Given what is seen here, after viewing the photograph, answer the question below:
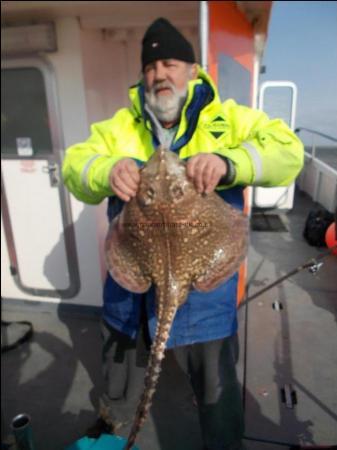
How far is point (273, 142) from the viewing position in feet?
5.81

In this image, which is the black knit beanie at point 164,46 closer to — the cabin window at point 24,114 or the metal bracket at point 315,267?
the metal bracket at point 315,267

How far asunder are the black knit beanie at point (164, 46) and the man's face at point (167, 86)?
1.3 inches

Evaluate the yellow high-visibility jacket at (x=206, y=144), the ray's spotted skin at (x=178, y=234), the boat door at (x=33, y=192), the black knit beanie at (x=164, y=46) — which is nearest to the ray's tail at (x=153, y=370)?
the ray's spotted skin at (x=178, y=234)

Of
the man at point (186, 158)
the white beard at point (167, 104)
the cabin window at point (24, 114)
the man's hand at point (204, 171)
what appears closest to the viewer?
the man's hand at point (204, 171)

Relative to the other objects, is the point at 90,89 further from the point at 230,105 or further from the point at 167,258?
the point at 167,258

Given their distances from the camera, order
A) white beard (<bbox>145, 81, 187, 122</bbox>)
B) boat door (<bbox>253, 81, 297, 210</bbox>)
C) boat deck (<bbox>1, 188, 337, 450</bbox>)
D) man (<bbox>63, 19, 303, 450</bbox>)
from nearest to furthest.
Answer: boat door (<bbox>253, 81, 297, 210</bbox>), boat deck (<bbox>1, 188, 337, 450</bbox>), man (<bbox>63, 19, 303, 450</bbox>), white beard (<bbox>145, 81, 187, 122</bbox>)

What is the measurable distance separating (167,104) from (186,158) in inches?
15.9

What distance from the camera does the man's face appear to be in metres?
2.13

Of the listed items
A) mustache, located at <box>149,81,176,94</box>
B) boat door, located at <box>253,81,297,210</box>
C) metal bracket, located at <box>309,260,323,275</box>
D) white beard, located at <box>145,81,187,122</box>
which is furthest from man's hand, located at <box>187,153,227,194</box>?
mustache, located at <box>149,81,176,94</box>

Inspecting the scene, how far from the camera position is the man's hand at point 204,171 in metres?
1.50

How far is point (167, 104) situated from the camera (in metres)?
2.12

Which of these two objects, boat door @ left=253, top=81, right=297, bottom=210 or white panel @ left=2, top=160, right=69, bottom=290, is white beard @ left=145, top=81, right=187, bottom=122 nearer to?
boat door @ left=253, top=81, right=297, bottom=210

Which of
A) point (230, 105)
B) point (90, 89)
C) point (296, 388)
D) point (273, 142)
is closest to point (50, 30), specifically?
point (90, 89)

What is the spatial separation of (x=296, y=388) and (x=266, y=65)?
1350 mm
